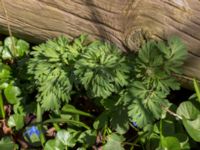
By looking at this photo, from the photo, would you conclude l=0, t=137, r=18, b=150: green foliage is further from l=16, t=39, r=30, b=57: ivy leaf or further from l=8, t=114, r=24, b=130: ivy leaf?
l=16, t=39, r=30, b=57: ivy leaf

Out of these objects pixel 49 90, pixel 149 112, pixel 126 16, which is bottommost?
pixel 149 112

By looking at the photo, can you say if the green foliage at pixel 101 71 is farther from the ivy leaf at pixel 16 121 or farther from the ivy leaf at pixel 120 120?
the ivy leaf at pixel 16 121

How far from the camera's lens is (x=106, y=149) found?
2469 mm

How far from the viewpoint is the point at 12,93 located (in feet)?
9.22

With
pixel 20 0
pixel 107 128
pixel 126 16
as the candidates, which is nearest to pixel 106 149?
pixel 107 128

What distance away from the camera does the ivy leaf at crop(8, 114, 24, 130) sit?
9.22 ft

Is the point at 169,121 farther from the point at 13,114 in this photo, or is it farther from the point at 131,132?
the point at 13,114

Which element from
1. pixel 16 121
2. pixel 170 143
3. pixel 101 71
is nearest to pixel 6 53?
pixel 16 121

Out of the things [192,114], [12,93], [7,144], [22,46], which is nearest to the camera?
[192,114]

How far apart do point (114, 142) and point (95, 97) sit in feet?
0.85

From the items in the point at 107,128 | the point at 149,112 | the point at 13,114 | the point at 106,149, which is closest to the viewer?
the point at 149,112

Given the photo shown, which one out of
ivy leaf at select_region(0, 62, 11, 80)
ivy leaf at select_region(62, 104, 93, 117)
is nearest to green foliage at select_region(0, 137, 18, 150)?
ivy leaf at select_region(62, 104, 93, 117)

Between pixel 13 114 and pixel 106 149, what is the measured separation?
724mm

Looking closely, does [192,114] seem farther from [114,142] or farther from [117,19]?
[117,19]
